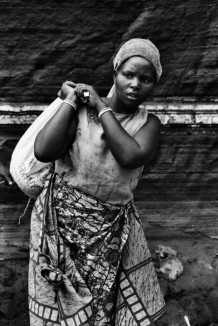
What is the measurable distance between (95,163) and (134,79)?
0.45 metres

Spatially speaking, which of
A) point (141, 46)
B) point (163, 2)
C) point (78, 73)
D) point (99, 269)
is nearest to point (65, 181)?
point (99, 269)

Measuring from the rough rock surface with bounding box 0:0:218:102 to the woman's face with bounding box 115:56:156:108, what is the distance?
1097mm

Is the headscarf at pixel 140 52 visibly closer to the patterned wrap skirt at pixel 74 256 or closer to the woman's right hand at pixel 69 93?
the woman's right hand at pixel 69 93

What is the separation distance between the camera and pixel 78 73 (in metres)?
4.77

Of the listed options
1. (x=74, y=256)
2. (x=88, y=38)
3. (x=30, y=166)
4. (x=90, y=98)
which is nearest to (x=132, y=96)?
(x=90, y=98)

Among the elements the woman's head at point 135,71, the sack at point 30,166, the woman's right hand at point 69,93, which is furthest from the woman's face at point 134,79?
the sack at point 30,166

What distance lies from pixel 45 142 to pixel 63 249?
1.84 feet

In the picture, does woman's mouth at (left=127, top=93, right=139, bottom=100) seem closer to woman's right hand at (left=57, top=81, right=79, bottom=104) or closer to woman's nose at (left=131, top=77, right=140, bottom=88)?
woman's nose at (left=131, top=77, right=140, bottom=88)

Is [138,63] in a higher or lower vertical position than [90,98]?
higher

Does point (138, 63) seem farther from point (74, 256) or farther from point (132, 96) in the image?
point (74, 256)

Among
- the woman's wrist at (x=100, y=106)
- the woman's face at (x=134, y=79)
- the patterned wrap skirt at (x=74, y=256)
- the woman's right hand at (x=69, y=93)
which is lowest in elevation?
the patterned wrap skirt at (x=74, y=256)

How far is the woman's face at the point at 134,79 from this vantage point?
3.62m

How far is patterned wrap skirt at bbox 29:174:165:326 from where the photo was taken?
3.75m

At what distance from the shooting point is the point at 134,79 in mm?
3627
